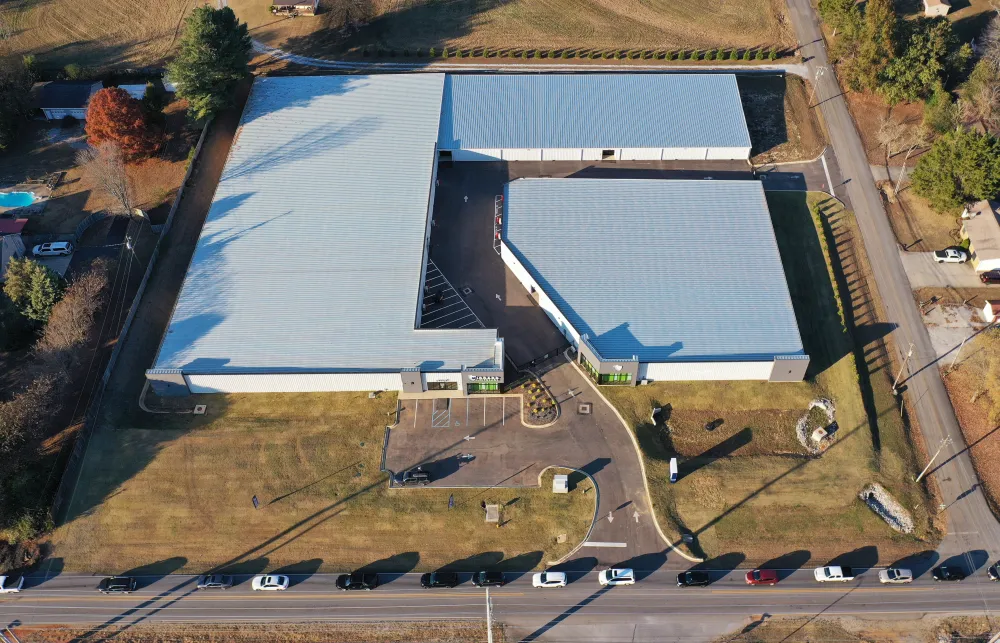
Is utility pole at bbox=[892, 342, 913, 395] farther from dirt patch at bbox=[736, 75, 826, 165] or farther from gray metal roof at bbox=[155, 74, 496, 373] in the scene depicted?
gray metal roof at bbox=[155, 74, 496, 373]

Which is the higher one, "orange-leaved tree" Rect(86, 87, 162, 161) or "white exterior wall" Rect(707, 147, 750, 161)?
"orange-leaved tree" Rect(86, 87, 162, 161)

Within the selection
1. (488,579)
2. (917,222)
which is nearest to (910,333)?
(917,222)

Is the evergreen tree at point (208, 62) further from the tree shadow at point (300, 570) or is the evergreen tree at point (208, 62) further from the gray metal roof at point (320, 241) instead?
the tree shadow at point (300, 570)

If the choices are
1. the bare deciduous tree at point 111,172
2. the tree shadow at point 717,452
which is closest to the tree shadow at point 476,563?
the tree shadow at point 717,452

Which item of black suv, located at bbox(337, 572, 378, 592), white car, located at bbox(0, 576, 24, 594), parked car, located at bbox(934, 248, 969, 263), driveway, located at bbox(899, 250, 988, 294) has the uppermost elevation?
parked car, located at bbox(934, 248, 969, 263)

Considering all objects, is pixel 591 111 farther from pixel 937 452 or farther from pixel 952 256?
pixel 937 452

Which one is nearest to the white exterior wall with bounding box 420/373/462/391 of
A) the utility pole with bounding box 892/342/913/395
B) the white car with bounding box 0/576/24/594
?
the white car with bounding box 0/576/24/594
